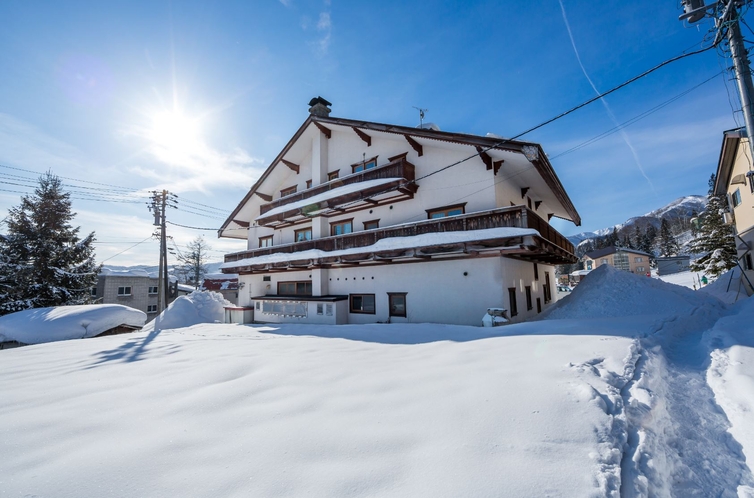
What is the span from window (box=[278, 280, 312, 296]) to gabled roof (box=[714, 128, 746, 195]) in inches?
987

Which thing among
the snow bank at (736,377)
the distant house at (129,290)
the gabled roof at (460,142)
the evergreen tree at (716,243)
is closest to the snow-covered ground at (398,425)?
the snow bank at (736,377)

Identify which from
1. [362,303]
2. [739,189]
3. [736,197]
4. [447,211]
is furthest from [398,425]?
[736,197]

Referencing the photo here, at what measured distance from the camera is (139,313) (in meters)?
19.5

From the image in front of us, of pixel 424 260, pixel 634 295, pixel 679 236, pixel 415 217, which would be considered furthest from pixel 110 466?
pixel 679 236

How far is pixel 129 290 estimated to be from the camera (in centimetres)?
3247

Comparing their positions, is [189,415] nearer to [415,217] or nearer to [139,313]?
[415,217]

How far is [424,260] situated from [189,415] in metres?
12.8

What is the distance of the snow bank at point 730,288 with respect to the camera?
57.8 ft

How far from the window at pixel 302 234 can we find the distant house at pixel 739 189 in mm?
24683

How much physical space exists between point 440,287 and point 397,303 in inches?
109

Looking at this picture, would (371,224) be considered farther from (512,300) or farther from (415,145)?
(512,300)

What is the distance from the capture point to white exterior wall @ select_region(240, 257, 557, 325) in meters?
13.7

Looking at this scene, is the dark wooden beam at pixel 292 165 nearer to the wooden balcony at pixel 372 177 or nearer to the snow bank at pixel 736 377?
the wooden balcony at pixel 372 177

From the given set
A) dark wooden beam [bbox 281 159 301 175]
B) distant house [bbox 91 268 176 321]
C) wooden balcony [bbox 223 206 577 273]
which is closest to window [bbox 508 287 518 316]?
wooden balcony [bbox 223 206 577 273]
